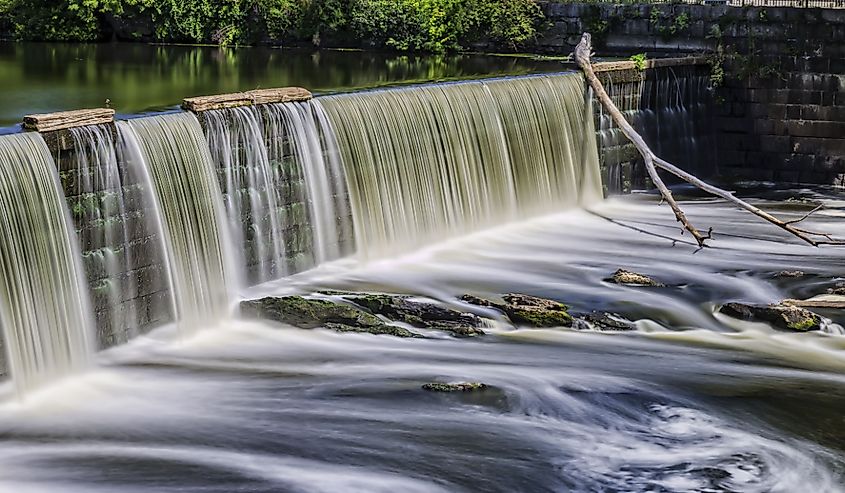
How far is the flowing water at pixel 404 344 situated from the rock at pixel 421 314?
336mm

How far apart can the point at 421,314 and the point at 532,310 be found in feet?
4.12

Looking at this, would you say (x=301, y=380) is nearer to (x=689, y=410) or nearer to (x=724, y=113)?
(x=689, y=410)

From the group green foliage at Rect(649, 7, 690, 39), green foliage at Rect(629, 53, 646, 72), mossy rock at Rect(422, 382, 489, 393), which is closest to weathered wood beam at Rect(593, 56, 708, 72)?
green foliage at Rect(629, 53, 646, 72)

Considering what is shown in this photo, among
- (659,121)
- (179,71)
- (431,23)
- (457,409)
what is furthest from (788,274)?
(431,23)

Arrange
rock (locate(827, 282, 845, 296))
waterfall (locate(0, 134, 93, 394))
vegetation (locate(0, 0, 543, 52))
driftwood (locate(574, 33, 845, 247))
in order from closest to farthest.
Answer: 1. waterfall (locate(0, 134, 93, 394))
2. rock (locate(827, 282, 845, 296))
3. driftwood (locate(574, 33, 845, 247))
4. vegetation (locate(0, 0, 543, 52))

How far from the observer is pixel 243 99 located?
1605 centimetres

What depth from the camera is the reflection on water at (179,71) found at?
2159 centimetres

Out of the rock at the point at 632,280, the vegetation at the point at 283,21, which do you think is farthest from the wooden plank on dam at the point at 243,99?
the vegetation at the point at 283,21

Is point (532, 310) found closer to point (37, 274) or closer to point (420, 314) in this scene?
point (420, 314)

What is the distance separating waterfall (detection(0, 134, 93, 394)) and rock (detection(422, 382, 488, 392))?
3388mm

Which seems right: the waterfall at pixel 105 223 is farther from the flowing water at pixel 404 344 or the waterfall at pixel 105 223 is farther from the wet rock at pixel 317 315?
the wet rock at pixel 317 315

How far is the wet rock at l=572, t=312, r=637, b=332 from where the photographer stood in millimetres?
14891

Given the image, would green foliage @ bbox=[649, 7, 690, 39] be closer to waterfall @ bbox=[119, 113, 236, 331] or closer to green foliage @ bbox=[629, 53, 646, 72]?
green foliage @ bbox=[629, 53, 646, 72]

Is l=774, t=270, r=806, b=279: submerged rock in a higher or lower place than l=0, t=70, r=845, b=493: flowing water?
lower
